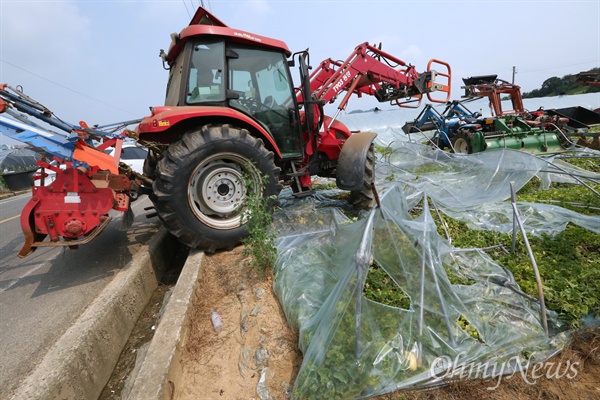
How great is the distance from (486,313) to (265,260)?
192 cm

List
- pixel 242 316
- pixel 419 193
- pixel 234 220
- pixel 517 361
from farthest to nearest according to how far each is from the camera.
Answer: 1. pixel 419 193
2. pixel 234 220
3. pixel 242 316
4. pixel 517 361

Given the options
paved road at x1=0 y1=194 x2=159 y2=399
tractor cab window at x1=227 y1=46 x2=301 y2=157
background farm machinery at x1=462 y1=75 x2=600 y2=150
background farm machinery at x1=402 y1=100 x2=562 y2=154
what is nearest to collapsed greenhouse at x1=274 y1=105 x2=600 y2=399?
tractor cab window at x1=227 y1=46 x2=301 y2=157

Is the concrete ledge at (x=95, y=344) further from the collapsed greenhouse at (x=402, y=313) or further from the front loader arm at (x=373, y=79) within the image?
the front loader arm at (x=373, y=79)

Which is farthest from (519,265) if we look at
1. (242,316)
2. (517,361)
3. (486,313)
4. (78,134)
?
(78,134)

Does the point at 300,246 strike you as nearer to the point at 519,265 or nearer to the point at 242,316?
the point at 242,316

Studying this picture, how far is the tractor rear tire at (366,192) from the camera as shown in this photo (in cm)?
464

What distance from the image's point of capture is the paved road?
2311mm

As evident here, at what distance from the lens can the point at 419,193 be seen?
172 inches

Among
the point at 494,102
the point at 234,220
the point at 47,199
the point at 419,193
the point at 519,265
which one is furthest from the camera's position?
the point at 494,102

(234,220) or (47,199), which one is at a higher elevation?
(47,199)

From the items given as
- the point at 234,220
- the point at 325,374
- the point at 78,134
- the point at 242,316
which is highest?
the point at 78,134

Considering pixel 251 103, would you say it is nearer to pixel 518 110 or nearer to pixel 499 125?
pixel 499 125

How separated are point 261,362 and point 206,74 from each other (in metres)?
3.36

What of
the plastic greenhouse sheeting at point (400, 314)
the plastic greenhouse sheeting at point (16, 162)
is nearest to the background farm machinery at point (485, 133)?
the plastic greenhouse sheeting at point (400, 314)
